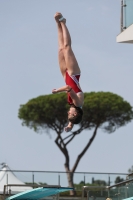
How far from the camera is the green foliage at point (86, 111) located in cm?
4584

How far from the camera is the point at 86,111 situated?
46.0 metres

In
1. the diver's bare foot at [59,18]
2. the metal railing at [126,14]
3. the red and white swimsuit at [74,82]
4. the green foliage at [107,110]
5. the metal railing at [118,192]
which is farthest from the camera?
the green foliage at [107,110]

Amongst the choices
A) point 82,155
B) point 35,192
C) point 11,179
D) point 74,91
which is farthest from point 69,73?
point 82,155

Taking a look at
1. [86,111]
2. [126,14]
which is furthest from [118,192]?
[86,111]

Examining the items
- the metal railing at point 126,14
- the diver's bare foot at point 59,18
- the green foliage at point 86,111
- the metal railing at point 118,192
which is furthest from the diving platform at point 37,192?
the green foliage at point 86,111

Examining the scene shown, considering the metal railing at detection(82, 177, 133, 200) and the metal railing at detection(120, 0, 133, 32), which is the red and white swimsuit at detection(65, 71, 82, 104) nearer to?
the metal railing at detection(82, 177, 133, 200)

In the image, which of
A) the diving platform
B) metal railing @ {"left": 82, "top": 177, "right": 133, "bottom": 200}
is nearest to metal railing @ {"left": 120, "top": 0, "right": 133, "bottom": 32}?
metal railing @ {"left": 82, "top": 177, "right": 133, "bottom": 200}

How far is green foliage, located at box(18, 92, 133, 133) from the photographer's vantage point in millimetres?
45844

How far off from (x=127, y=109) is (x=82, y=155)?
16.4ft

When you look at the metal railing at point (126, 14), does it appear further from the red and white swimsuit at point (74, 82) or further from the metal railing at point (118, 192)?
the red and white swimsuit at point (74, 82)

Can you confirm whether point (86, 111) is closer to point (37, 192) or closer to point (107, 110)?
point (107, 110)

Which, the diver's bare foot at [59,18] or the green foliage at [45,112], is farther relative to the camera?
the green foliage at [45,112]

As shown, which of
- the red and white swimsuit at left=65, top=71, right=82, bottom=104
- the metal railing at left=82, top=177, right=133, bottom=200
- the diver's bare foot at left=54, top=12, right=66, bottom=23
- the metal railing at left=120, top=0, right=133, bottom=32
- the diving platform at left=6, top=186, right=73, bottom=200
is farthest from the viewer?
the metal railing at left=120, top=0, right=133, bottom=32

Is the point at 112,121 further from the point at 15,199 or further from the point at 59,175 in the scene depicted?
the point at 15,199
